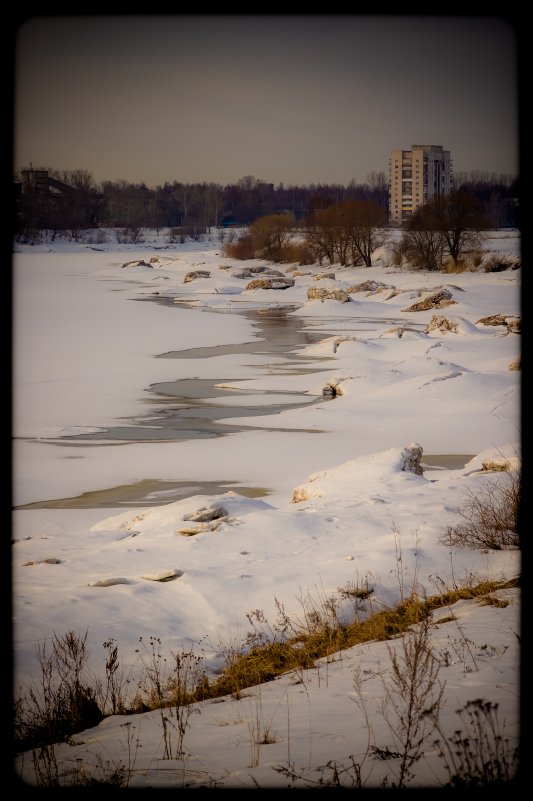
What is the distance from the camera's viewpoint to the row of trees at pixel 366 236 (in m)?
60.9

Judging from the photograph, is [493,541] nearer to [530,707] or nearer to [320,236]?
[530,707]

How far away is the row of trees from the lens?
60875 millimetres

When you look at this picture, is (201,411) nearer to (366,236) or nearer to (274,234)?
(366,236)

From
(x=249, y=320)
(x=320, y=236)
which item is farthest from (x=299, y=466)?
(x=320, y=236)

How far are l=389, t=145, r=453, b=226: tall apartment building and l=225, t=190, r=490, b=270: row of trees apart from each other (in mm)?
20237

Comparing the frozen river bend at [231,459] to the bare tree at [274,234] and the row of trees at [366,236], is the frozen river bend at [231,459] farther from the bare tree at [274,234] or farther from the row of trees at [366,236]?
the bare tree at [274,234]

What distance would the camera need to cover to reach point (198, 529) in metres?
10.4

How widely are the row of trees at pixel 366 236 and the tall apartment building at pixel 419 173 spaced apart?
20.2 meters

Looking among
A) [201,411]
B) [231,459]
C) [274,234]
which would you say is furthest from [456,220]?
[231,459]

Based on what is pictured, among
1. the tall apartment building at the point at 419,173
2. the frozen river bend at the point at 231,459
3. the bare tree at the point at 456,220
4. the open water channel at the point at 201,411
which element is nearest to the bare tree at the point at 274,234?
the tall apartment building at the point at 419,173

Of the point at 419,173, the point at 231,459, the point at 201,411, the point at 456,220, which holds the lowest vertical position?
the point at 231,459

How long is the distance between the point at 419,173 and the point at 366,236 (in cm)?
3619

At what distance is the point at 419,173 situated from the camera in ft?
338

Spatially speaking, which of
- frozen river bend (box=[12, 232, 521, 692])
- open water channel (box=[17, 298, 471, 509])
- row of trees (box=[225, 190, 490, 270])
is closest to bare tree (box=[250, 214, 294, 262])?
row of trees (box=[225, 190, 490, 270])
